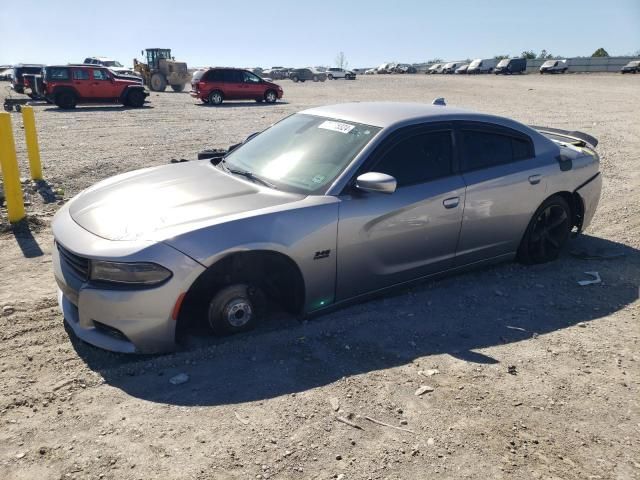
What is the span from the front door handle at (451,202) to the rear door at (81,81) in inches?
775

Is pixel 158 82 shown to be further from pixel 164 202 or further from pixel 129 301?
pixel 129 301

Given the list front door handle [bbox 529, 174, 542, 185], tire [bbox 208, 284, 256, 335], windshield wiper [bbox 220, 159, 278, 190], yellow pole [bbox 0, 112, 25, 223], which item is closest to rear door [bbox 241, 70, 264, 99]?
yellow pole [bbox 0, 112, 25, 223]

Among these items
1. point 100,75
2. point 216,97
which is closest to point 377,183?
point 100,75

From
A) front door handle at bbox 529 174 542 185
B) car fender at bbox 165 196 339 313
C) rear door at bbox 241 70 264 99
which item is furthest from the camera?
rear door at bbox 241 70 264 99

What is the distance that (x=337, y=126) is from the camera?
4426 millimetres

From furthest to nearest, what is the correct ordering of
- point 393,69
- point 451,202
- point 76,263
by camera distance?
point 393,69, point 451,202, point 76,263

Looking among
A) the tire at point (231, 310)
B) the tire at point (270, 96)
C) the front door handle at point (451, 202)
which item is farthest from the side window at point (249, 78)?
the tire at point (231, 310)

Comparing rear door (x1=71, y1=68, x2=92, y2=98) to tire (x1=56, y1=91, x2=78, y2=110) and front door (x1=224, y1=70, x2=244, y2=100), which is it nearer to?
tire (x1=56, y1=91, x2=78, y2=110)

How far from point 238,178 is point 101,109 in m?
18.8

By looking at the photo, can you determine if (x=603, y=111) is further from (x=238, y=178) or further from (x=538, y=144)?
(x=238, y=178)

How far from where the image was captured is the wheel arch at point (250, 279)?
11.5 feet

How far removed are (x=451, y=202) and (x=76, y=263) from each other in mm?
2833

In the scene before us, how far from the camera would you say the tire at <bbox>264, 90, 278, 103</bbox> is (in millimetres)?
25484

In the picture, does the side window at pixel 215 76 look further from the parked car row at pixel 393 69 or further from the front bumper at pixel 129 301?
the parked car row at pixel 393 69
